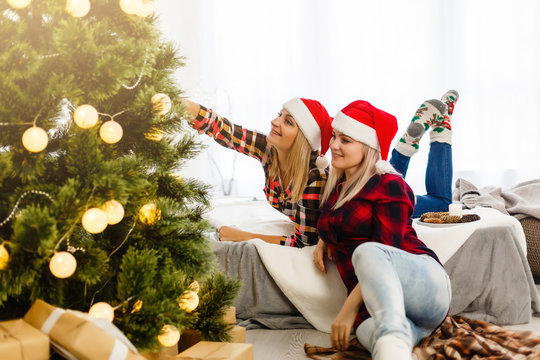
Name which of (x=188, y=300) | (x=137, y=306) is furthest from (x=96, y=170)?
(x=188, y=300)

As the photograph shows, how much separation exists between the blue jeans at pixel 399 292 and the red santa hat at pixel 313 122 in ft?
1.77

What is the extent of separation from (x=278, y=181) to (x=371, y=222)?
500 millimetres

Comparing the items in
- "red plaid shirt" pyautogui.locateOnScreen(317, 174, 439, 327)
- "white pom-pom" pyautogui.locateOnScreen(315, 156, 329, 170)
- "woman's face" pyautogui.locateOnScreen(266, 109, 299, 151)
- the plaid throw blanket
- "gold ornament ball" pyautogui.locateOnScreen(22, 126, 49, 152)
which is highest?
"woman's face" pyautogui.locateOnScreen(266, 109, 299, 151)

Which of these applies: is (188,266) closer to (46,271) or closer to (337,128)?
(46,271)

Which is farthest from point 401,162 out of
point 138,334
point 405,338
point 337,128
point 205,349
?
point 138,334

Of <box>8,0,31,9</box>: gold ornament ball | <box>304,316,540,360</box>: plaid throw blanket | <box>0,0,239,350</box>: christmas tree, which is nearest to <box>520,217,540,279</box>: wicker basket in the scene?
<box>304,316,540,360</box>: plaid throw blanket

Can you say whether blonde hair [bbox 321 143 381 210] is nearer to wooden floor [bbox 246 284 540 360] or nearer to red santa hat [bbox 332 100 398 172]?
red santa hat [bbox 332 100 398 172]

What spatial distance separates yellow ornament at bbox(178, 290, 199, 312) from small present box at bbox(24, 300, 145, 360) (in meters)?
0.24

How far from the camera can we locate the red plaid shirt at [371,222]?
5.54 ft

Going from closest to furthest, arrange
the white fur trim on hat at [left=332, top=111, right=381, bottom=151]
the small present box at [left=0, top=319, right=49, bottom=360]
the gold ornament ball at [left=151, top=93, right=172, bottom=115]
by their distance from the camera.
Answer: the small present box at [left=0, top=319, right=49, bottom=360] → the gold ornament ball at [left=151, top=93, right=172, bottom=115] → the white fur trim on hat at [left=332, top=111, right=381, bottom=151]

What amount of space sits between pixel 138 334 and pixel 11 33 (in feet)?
2.16

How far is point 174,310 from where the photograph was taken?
1.14 metres

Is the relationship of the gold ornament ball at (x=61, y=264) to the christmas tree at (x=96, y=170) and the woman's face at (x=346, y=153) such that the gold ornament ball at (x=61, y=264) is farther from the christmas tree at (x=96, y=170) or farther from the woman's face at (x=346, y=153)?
the woman's face at (x=346, y=153)

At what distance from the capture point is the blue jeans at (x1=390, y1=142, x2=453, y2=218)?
2.62m
